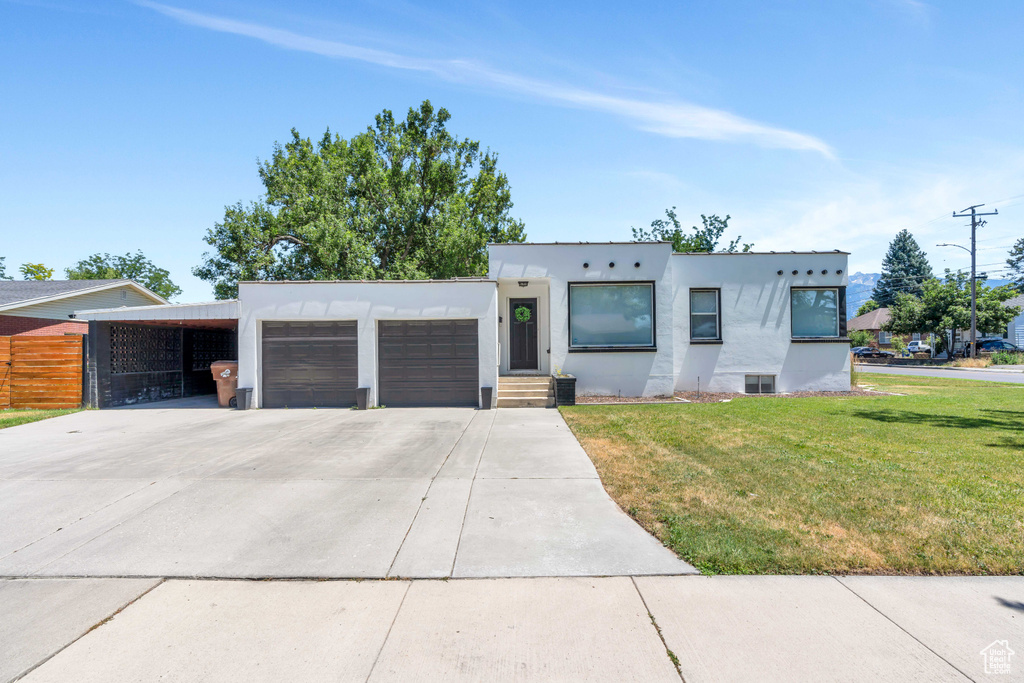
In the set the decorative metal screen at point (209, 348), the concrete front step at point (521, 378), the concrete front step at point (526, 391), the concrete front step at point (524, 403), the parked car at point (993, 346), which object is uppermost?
the decorative metal screen at point (209, 348)

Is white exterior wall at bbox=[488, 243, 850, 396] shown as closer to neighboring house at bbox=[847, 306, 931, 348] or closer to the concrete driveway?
the concrete driveway

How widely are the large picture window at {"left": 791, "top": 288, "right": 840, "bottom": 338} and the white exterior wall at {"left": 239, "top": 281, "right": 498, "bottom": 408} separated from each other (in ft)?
28.3

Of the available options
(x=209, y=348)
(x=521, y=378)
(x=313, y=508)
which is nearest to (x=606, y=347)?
(x=521, y=378)

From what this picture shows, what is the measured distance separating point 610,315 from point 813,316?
19.2 feet

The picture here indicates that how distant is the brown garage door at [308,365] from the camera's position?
1245 cm

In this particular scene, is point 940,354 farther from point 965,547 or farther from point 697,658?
point 697,658

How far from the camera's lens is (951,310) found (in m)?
32.1

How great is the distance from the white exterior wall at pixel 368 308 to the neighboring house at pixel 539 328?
0.03m

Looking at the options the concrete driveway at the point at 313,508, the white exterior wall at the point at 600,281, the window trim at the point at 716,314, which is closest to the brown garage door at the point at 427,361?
the white exterior wall at the point at 600,281

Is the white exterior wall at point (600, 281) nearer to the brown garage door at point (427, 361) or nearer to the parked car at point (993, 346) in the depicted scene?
the brown garage door at point (427, 361)

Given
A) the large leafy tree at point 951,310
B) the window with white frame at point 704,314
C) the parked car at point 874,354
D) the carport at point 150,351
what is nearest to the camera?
the carport at point 150,351

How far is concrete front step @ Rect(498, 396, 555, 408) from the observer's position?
12.3m

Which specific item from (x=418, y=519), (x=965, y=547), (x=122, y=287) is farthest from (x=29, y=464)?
(x=122, y=287)

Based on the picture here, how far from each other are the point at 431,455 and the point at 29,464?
5524 mm
